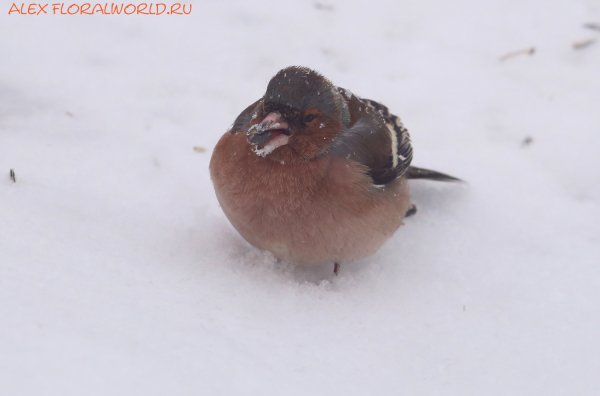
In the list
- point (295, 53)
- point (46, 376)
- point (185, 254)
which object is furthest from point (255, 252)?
point (295, 53)

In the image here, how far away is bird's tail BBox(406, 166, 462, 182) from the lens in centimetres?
360

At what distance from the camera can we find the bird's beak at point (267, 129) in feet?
8.02

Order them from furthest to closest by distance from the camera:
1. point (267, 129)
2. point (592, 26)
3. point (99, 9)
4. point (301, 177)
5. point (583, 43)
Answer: point (592, 26), point (583, 43), point (99, 9), point (301, 177), point (267, 129)

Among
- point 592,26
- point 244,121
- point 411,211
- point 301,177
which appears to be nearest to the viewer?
point 301,177

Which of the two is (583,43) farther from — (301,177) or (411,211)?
(301,177)

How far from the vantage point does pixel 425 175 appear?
3635 millimetres

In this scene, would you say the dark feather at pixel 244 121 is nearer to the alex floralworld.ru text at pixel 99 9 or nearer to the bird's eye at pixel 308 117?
the bird's eye at pixel 308 117

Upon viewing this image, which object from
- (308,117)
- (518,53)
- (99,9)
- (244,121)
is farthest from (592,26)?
(99,9)

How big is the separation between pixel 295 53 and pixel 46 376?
A: 389 cm

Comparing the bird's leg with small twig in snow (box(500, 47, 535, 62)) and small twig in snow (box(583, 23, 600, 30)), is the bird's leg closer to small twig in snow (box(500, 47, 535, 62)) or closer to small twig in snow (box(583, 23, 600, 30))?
small twig in snow (box(500, 47, 535, 62))

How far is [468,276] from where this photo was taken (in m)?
3.06

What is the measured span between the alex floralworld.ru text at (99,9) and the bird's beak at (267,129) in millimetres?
2948

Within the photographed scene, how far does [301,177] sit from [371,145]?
0.53 metres

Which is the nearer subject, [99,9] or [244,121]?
[244,121]
